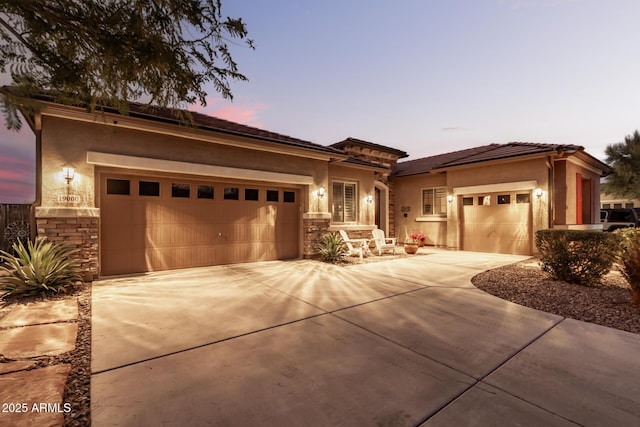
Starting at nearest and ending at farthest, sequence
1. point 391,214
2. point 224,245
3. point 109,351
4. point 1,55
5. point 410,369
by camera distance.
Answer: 1. point 1,55
2. point 410,369
3. point 109,351
4. point 224,245
5. point 391,214

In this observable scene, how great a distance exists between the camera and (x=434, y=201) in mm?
14516

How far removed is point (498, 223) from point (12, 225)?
18111 millimetres

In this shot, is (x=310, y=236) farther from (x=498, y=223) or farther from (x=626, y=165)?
(x=626, y=165)

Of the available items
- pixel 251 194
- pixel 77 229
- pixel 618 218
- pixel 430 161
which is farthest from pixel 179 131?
pixel 618 218

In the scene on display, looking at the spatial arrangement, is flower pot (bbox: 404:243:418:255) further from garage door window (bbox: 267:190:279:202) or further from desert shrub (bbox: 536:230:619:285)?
garage door window (bbox: 267:190:279:202)

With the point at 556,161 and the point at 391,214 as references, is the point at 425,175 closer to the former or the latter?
the point at 391,214

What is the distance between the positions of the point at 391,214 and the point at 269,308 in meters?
12.3

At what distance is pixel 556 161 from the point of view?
1105 cm

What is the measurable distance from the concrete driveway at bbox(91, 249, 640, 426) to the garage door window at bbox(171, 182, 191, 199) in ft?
10.5

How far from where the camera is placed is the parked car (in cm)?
1368

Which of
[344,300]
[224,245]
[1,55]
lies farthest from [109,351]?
[224,245]

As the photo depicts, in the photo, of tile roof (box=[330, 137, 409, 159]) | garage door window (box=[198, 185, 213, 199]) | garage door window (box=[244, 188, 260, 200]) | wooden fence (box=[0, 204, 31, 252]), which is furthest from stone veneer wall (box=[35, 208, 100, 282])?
tile roof (box=[330, 137, 409, 159])

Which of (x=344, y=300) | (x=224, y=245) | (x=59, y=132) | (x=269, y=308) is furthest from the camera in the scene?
(x=224, y=245)

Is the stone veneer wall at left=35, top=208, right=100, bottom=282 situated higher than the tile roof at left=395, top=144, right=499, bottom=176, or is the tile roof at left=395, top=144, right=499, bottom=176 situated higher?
the tile roof at left=395, top=144, right=499, bottom=176
